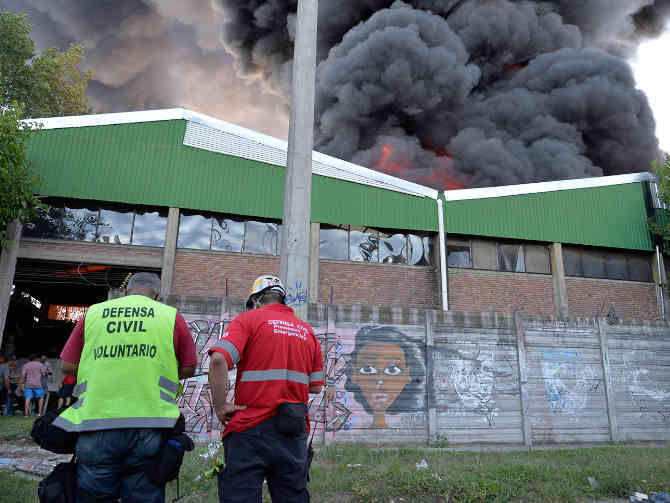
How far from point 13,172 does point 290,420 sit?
11.8 metres

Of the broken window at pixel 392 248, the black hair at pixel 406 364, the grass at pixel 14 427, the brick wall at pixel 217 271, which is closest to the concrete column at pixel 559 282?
the broken window at pixel 392 248

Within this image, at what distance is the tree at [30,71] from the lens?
64.6 feet

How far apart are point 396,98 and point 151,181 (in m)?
19.8

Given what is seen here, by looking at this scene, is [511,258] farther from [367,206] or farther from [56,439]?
[56,439]

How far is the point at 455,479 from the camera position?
17.5 ft

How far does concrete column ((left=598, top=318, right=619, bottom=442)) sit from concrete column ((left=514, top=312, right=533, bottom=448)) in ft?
5.19

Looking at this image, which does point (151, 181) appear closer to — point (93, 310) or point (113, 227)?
point (113, 227)

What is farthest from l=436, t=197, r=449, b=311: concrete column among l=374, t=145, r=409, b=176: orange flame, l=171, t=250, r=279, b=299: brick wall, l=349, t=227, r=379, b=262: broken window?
l=374, t=145, r=409, b=176: orange flame

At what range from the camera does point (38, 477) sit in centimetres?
588

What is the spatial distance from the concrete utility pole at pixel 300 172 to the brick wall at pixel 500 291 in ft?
35.4

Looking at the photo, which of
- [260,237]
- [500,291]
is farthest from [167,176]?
[500,291]

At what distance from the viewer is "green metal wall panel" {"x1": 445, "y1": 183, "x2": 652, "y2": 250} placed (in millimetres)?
15680

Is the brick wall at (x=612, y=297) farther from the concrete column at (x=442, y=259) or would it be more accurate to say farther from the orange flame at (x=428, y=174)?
the orange flame at (x=428, y=174)

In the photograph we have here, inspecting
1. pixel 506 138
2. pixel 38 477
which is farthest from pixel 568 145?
pixel 38 477
